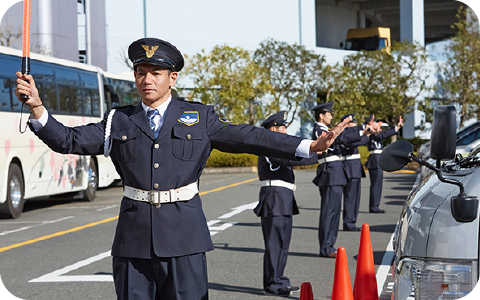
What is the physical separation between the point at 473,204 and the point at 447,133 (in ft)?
1.59

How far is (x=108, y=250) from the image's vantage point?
8633 mm

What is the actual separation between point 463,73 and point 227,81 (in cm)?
1281

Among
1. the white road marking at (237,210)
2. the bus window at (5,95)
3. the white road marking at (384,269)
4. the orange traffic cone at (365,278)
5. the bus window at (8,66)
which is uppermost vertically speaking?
the bus window at (8,66)

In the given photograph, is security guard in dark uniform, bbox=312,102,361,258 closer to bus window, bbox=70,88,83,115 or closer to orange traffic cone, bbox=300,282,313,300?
orange traffic cone, bbox=300,282,313,300

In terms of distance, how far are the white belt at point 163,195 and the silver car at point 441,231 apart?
1.00 meters

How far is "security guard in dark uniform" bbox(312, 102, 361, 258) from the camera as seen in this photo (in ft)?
26.7

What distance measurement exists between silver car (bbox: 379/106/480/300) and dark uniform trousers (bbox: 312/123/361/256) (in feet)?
16.0

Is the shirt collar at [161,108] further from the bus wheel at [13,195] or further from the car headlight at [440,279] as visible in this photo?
the bus wheel at [13,195]

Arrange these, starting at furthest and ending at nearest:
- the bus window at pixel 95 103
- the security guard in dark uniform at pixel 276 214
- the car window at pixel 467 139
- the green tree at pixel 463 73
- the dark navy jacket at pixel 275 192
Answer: the green tree at pixel 463 73, the bus window at pixel 95 103, the car window at pixel 467 139, the dark navy jacket at pixel 275 192, the security guard in dark uniform at pixel 276 214

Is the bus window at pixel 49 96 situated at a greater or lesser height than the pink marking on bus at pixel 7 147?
greater

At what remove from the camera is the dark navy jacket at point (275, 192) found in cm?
634

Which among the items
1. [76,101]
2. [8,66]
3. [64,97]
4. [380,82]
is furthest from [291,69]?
[8,66]

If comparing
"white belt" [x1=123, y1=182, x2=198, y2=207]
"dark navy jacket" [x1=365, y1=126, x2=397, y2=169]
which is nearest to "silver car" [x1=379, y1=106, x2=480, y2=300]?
"white belt" [x1=123, y1=182, x2=198, y2=207]

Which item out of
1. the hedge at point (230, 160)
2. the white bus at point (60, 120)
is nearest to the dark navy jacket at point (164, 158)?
the white bus at point (60, 120)
